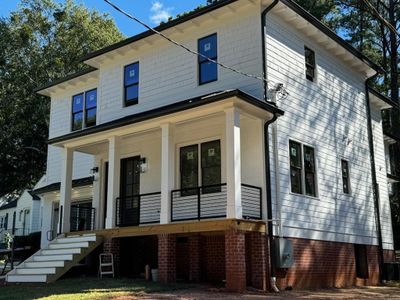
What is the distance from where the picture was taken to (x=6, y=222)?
4756 cm

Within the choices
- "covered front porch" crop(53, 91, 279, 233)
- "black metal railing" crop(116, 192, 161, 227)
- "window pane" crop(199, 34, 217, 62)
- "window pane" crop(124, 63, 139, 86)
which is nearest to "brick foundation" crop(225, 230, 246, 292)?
"covered front porch" crop(53, 91, 279, 233)

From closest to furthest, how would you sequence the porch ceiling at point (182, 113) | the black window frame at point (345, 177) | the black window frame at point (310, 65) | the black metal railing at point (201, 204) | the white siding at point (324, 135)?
the porch ceiling at point (182, 113) → the black metal railing at point (201, 204) → the white siding at point (324, 135) → the black window frame at point (310, 65) → the black window frame at point (345, 177)

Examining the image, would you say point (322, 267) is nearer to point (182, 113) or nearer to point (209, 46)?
point (182, 113)

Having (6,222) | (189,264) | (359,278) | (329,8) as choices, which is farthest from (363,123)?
(6,222)

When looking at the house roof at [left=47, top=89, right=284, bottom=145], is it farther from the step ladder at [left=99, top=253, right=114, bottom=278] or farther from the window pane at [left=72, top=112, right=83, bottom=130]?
the window pane at [left=72, top=112, right=83, bottom=130]

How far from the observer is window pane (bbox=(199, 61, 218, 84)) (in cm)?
1528

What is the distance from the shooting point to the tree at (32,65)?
109ft

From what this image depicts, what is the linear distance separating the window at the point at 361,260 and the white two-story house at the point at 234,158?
0.16 ft

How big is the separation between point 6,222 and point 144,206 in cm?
3571

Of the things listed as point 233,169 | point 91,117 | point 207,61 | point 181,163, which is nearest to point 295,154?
point 233,169

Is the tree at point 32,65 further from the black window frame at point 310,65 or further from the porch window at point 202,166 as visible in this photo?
the black window frame at point 310,65

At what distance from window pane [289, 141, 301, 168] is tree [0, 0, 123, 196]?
22167 mm

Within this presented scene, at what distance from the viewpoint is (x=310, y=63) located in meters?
16.6

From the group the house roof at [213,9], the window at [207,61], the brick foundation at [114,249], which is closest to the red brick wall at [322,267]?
the brick foundation at [114,249]
